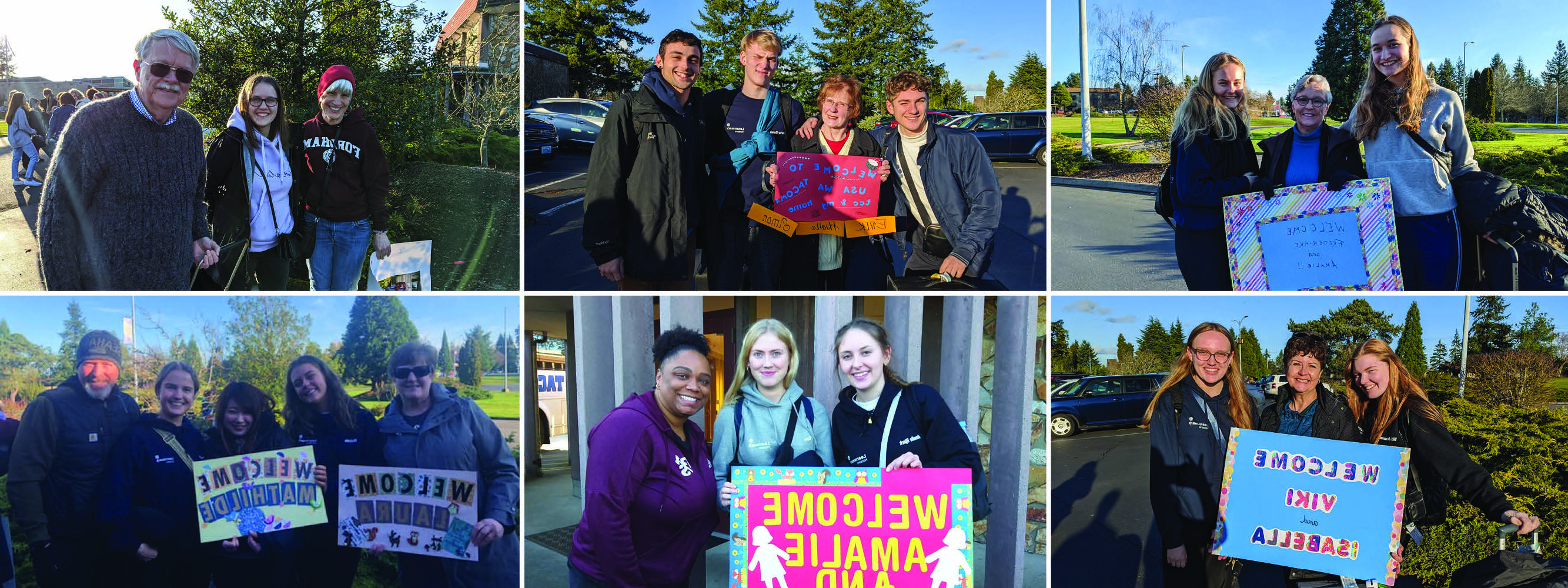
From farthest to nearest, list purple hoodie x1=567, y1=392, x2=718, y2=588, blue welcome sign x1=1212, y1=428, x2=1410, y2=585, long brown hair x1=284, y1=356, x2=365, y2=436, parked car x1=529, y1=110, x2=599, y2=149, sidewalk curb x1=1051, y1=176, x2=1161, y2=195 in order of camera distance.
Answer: sidewalk curb x1=1051, y1=176, x2=1161, y2=195 < long brown hair x1=284, y1=356, x2=365, y2=436 < parked car x1=529, y1=110, x2=599, y2=149 < blue welcome sign x1=1212, y1=428, x2=1410, y2=585 < purple hoodie x1=567, y1=392, x2=718, y2=588

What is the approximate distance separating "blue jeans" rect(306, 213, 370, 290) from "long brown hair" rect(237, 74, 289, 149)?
1.42 feet

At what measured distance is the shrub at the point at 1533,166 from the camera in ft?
14.1

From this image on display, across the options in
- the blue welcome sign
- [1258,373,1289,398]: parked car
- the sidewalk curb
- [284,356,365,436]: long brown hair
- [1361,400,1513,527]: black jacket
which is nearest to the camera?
the blue welcome sign

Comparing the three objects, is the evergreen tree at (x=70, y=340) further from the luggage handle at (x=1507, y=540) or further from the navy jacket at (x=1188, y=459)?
the luggage handle at (x=1507, y=540)

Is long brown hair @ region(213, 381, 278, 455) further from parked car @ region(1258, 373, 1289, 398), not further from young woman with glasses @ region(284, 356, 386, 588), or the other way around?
parked car @ region(1258, 373, 1289, 398)

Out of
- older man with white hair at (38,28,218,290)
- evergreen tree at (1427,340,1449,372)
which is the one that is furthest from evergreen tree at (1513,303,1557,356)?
older man with white hair at (38,28,218,290)

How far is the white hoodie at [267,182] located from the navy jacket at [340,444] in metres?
→ 0.97

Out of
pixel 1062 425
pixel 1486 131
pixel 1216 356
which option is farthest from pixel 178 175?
pixel 1486 131

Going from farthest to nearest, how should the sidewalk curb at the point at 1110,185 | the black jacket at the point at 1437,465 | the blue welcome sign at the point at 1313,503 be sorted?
1. the sidewalk curb at the point at 1110,185
2. the black jacket at the point at 1437,465
3. the blue welcome sign at the point at 1313,503

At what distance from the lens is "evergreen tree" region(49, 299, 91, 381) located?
4.38 metres

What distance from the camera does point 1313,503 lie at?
397 cm

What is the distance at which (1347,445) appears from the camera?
397cm

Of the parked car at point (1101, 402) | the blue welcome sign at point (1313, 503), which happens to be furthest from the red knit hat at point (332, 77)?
the blue welcome sign at point (1313, 503)

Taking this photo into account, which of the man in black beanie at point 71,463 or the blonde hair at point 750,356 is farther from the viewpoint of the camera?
the man in black beanie at point 71,463
